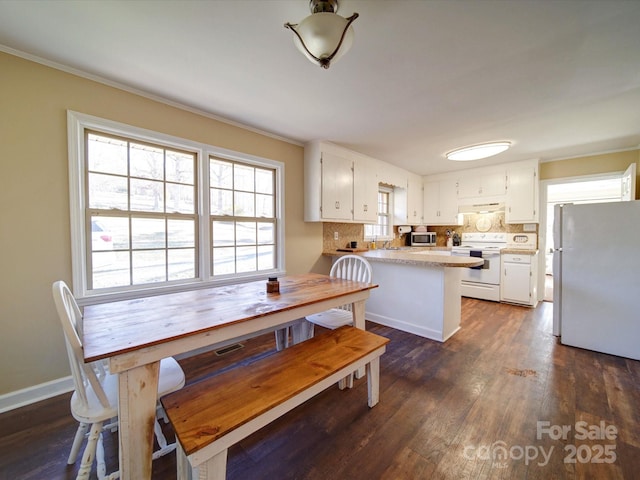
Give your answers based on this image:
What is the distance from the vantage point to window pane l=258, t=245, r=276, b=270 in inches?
126

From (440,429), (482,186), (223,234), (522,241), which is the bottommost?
(440,429)

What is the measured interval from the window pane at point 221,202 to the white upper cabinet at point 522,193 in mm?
4537

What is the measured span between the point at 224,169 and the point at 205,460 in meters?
2.60

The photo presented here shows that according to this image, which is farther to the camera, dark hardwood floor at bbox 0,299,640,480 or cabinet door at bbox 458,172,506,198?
cabinet door at bbox 458,172,506,198

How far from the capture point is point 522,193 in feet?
13.7

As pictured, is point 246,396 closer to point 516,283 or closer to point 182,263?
point 182,263

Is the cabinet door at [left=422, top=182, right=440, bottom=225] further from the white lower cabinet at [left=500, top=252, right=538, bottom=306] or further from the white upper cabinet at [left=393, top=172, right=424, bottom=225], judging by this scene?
the white lower cabinet at [left=500, top=252, right=538, bottom=306]

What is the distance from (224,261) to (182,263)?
44 centimetres

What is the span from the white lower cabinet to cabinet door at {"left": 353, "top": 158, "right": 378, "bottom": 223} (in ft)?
7.66

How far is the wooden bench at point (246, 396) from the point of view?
3.16ft

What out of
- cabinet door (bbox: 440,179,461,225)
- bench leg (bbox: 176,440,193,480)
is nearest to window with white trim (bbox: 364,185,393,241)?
cabinet door (bbox: 440,179,461,225)

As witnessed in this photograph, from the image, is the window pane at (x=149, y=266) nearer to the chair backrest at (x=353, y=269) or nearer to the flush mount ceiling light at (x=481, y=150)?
the chair backrest at (x=353, y=269)

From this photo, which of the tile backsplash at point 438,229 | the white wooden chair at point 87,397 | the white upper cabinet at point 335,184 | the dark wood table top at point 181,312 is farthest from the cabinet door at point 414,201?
the white wooden chair at point 87,397

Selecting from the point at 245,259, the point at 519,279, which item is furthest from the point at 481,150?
the point at 245,259
